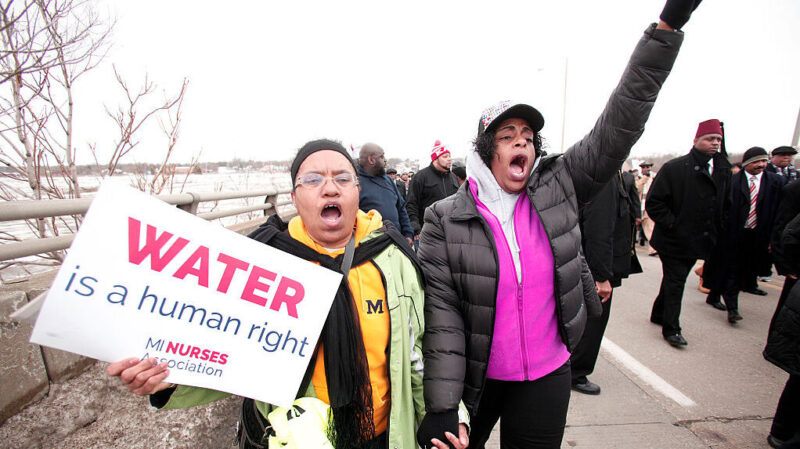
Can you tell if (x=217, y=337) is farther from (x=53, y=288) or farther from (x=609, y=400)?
(x=609, y=400)

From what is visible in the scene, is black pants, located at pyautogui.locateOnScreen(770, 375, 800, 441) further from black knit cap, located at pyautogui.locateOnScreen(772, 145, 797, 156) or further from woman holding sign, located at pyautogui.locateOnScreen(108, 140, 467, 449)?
black knit cap, located at pyautogui.locateOnScreen(772, 145, 797, 156)

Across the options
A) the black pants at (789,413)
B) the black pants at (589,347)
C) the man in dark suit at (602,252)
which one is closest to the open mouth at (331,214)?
the man in dark suit at (602,252)

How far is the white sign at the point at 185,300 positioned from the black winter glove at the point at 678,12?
1583mm

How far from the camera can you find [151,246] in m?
1.08

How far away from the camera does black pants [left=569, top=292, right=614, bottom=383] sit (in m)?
2.96

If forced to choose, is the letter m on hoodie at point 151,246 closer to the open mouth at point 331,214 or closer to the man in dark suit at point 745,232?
the open mouth at point 331,214

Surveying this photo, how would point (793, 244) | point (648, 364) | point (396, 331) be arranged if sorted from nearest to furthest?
point (396, 331)
point (793, 244)
point (648, 364)

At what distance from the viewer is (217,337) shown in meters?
1.17

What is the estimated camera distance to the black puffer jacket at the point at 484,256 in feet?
4.82

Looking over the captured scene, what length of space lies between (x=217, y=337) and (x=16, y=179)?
3.85 meters

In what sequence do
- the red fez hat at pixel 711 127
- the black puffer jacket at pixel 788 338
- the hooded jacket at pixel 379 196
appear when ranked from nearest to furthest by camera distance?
the black puffer jacket at pixel 788 338 → the red fez hat at pixel 711 127 → the hooded jacket at pixel 379 196

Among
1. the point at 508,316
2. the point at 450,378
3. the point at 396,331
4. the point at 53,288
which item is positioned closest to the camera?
the point at 53,288

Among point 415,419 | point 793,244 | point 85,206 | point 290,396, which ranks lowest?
point 415,419

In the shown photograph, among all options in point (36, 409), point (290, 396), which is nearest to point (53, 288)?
point (290, 396)
